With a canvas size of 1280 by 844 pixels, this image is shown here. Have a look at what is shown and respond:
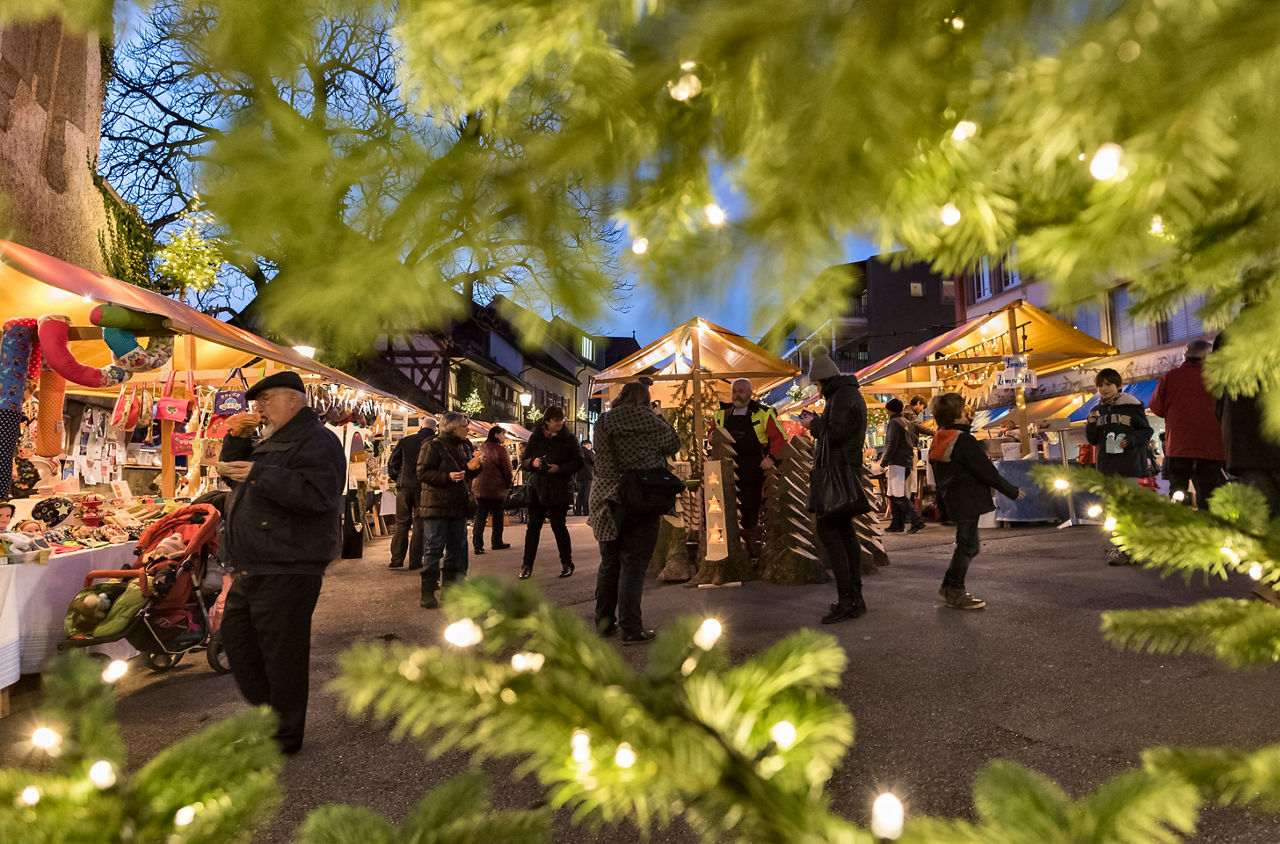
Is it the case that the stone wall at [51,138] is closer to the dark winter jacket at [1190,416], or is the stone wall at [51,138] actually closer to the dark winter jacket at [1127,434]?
the dark winter jacket at [1190,416]

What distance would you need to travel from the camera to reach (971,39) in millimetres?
1173

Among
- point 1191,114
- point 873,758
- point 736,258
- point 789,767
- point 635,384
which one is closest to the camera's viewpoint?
point 789,767

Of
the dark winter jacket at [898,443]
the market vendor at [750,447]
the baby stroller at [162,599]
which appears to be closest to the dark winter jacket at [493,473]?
the market vendor at [750,447]

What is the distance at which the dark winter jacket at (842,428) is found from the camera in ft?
18.0

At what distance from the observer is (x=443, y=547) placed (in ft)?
22.2

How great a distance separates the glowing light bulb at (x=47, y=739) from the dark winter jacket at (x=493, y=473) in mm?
9246

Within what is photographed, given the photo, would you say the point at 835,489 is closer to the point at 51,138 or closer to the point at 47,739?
the point at 47,739

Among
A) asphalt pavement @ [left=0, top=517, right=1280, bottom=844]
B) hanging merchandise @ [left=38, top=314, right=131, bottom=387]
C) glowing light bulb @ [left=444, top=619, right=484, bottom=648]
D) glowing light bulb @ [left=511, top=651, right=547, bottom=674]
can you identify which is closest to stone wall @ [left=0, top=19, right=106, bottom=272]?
hanging merchandise @ [left=38, top=314, right=131, bottom=387]

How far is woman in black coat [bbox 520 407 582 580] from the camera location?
8.01 m

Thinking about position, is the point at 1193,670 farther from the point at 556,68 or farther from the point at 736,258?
the point at 556,68

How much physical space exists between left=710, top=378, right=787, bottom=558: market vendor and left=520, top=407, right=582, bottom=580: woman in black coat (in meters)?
1.67

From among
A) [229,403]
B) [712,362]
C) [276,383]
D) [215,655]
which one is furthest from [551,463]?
[276,383]

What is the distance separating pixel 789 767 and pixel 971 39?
42.7 inches

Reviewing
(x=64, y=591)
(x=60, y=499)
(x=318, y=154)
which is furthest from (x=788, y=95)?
(x=60, y=499)
